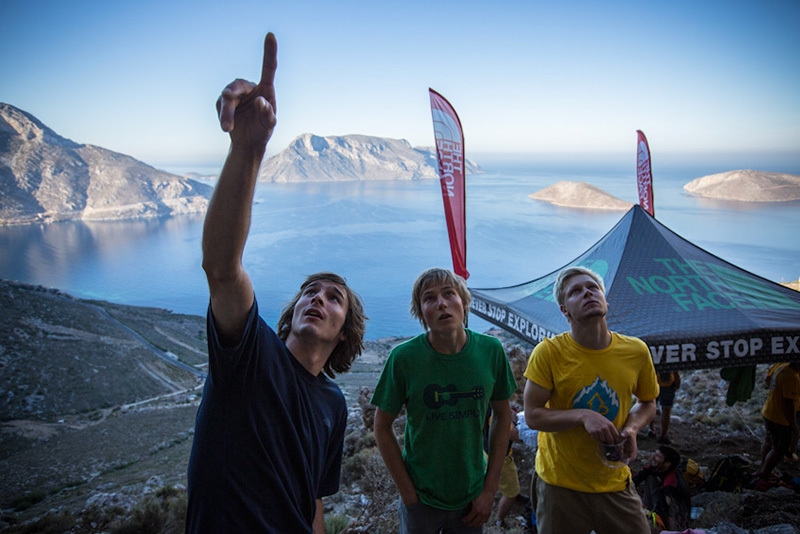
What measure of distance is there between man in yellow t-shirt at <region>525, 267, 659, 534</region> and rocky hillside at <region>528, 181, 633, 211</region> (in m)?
92.6

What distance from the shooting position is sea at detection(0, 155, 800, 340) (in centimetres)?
4831

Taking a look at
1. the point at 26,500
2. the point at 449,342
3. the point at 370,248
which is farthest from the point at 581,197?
the point at 449,342

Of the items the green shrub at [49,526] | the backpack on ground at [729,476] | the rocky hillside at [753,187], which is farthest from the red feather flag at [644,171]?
the rocky hillside at [753,187]

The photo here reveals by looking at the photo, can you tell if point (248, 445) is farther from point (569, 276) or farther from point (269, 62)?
point (569, 276)

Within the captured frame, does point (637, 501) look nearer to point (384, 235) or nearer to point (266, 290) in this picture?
point (266, 290)

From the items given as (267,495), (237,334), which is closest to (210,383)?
(237,334)

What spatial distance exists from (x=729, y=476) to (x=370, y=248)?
2568 inches

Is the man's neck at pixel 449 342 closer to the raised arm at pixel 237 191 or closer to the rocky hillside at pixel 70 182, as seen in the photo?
the raised arm at pixel 237 191

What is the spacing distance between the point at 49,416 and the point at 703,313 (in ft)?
68.3

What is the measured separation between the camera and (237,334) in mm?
1195

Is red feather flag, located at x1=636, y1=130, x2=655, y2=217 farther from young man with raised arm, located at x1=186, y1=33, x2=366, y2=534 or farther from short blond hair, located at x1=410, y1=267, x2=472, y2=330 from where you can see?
young man with raised arm, located at x1=186, y1=33, x2=366, y2=534

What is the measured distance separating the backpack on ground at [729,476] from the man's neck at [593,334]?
305 centimetres

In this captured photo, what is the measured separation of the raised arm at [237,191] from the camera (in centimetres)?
110

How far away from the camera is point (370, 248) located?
68625 mm
